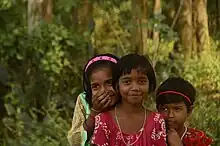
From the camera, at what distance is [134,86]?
326cm

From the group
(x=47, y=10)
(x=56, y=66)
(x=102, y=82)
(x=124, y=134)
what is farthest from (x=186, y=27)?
(x=124, y=134)

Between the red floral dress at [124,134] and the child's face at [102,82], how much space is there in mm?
142

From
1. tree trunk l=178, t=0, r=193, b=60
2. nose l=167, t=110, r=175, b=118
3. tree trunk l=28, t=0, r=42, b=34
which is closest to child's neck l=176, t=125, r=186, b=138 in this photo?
nose l=167, t=110, r=175, b=118

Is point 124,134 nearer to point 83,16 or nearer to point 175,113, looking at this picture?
point 175,113

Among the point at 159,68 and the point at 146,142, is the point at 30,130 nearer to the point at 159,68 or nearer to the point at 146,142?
the point at 159,68

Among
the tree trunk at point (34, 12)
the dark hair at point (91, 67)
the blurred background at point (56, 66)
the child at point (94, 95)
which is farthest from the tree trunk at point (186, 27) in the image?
the dark hair at point (91, 67)

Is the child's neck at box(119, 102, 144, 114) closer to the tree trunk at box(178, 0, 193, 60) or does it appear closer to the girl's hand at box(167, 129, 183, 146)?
the girl's hand at box(167, 129, 183, 146)

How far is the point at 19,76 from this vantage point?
32.3ft

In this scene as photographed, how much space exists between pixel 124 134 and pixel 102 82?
0.34m

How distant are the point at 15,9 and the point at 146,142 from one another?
8669 millimetres

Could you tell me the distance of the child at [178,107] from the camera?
3.54 metres

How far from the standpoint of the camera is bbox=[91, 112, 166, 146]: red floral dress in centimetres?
324

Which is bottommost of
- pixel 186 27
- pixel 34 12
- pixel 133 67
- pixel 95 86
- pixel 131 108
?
pixel 131 108

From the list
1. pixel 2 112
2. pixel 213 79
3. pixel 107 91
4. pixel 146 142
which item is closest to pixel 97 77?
pixel 107 91
